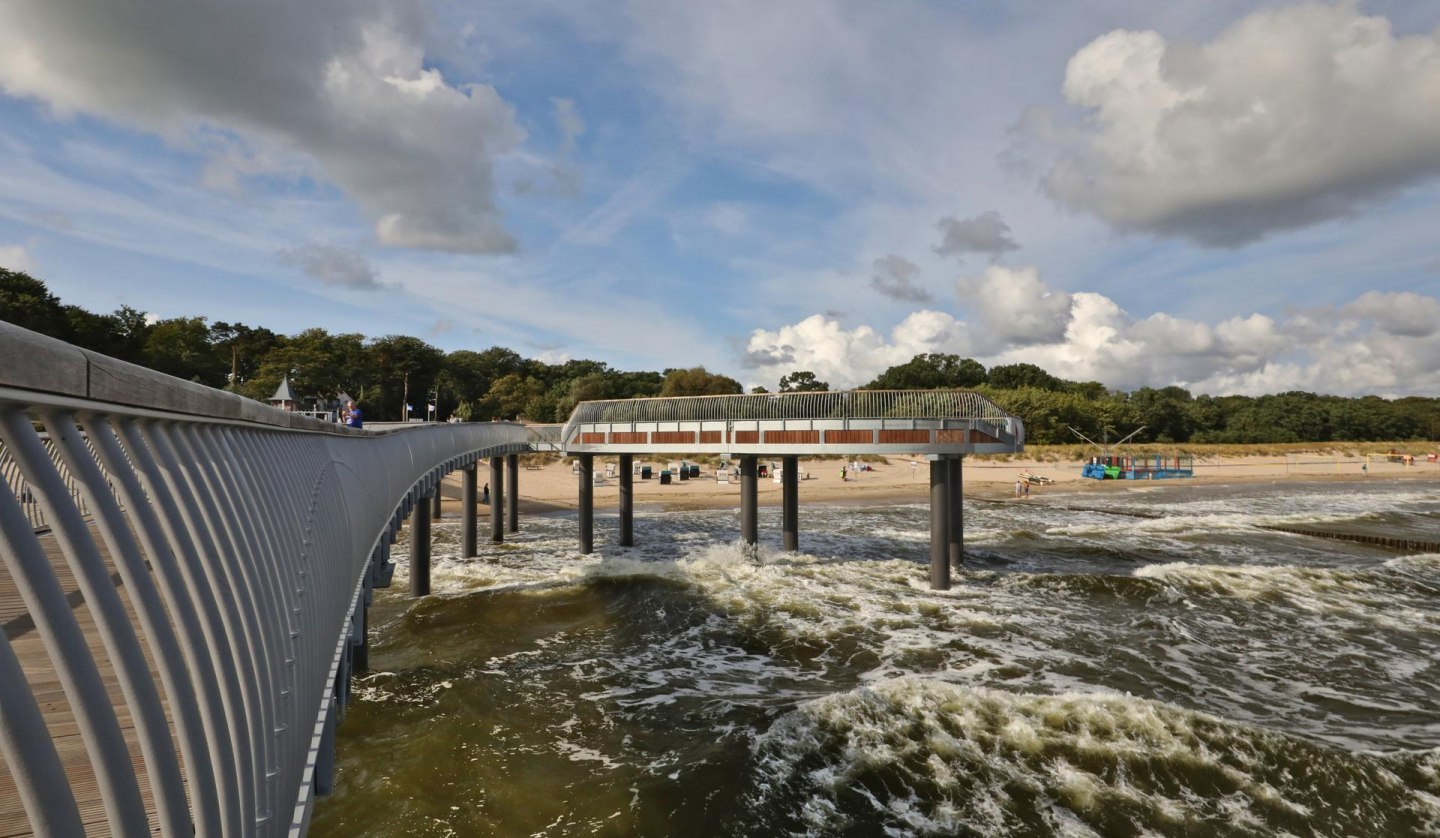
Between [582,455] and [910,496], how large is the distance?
30015 millimetres

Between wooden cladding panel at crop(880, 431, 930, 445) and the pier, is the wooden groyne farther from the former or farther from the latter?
the pier

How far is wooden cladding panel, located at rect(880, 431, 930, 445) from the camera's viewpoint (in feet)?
66.0

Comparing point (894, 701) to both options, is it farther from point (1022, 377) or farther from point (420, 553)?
point (1022, 377)

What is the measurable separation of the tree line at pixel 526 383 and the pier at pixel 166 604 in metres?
52.8

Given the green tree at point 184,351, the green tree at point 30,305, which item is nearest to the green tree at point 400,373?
the green tree at point 184,351

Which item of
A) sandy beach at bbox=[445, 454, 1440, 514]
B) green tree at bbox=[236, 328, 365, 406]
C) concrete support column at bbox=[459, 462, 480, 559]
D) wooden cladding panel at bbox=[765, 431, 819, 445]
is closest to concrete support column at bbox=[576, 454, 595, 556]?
concrete support column at bbox=[459, 462, 480, 559]

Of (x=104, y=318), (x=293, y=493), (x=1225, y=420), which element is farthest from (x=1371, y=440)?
(x=104, y=318)

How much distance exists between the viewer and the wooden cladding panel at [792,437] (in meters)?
21.7

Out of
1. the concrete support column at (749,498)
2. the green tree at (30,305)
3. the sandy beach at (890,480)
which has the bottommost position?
the sandy beach at (890,480)

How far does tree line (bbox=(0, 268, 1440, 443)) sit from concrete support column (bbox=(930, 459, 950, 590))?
130ft

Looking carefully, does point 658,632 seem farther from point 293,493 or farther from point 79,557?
point 79,557

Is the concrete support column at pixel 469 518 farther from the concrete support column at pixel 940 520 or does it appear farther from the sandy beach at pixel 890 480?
the sandy beach at pixel 890 480

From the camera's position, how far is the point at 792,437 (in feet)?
72.3

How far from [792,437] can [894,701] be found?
33.6 feet
